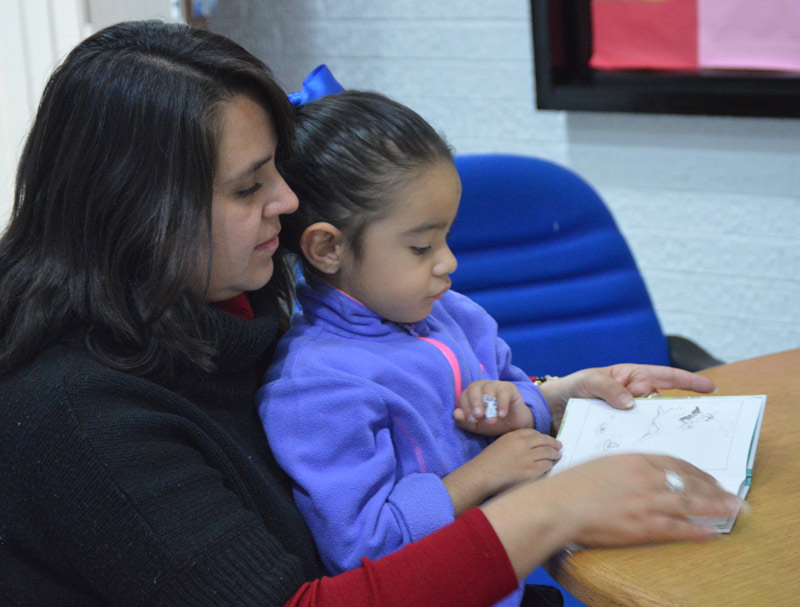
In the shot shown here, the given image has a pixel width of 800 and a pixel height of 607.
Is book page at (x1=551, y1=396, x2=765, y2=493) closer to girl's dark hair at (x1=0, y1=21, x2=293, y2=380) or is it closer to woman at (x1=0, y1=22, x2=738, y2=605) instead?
woman at (x1=0, y1=22, x2=738, y2=605)

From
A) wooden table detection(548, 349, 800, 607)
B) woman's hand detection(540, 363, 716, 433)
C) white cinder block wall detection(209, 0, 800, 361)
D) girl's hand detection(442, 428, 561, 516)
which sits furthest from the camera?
white cinder block wall detection(209, 0, 800, 361)

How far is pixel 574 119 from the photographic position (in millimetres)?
2467

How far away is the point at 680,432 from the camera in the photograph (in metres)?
1.08

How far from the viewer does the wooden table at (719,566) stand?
83cm

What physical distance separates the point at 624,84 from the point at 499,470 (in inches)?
59.8

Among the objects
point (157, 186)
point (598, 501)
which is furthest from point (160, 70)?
point (598, 501)

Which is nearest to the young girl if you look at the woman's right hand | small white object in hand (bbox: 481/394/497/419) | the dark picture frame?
small white object in hand (bbox: 481/394/497/419)

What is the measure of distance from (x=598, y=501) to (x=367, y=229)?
41 cm

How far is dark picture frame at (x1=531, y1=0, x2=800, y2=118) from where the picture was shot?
2.17m

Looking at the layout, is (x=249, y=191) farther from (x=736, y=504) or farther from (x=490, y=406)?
(x=736, y=504)

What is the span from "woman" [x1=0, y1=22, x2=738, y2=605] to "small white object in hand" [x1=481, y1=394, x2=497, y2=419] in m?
0.16

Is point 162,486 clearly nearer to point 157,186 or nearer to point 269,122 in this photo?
point 157,186

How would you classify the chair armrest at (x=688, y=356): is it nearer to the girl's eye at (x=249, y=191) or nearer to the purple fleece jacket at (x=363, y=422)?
the purple fleece jacket at (x=363, y=422)

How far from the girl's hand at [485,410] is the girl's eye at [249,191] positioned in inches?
13.3
